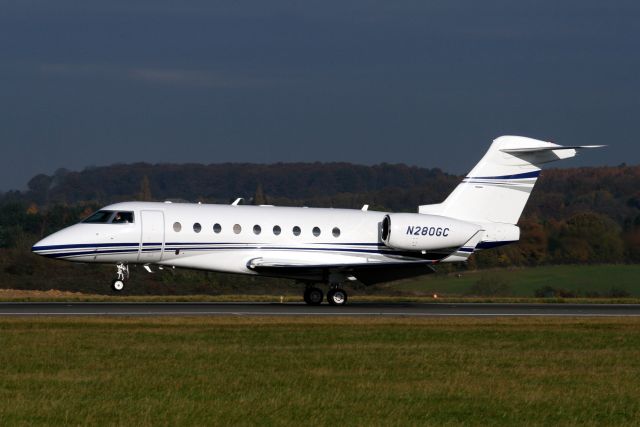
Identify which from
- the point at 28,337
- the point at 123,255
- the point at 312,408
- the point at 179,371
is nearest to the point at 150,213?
the point at 123,255

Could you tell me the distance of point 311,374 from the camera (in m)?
16.8

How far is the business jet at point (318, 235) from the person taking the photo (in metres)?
31.7

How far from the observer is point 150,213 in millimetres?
31953

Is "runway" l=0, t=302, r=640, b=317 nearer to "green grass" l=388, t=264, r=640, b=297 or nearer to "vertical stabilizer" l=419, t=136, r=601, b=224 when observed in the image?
"vertical stabilizer" l=419, t=136, r=601, b=224

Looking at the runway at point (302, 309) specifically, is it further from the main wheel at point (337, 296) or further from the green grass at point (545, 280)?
the green grass at point (545, 280)

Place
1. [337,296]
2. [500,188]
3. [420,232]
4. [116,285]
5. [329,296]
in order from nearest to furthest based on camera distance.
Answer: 1. [116,285]
2. [337,296]
3. [329,296]
4. [420,232]
5. [500,188]

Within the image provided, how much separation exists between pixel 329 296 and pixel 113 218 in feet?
21.0

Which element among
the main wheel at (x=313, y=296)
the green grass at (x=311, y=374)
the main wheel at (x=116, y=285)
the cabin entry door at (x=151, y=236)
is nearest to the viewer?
the green grass at (x=311, y=374)

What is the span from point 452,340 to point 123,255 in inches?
488

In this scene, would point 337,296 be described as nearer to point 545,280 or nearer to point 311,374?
point 311,374

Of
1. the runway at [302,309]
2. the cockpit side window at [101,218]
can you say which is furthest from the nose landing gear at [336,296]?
the cockpit side window at [101,218]

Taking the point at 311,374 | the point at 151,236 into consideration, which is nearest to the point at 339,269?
the point at 151,236

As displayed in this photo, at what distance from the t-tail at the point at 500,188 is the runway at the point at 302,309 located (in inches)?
98.0

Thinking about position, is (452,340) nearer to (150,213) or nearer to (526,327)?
(526,327)
